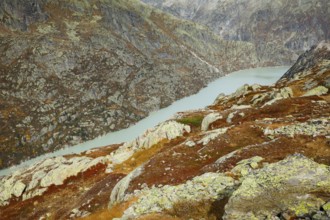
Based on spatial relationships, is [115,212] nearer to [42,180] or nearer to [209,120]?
[209,120]

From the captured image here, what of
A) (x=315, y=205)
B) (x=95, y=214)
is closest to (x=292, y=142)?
(x=315, y=205)

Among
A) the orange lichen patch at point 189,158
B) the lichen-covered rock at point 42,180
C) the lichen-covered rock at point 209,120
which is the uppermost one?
the orange lichen patch at point 189,158

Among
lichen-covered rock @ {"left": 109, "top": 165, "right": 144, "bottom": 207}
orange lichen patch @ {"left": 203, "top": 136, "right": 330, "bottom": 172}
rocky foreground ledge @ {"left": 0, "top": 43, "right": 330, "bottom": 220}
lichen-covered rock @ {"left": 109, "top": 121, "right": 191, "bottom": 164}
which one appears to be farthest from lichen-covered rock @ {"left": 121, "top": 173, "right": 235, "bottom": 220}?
lichen-covered rock @ {"left": 109, "top": 121, "right": 191, "bottom": 164}

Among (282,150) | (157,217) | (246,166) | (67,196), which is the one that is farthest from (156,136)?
(157,217)

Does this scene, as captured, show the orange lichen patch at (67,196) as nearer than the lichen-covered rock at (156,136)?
Yes

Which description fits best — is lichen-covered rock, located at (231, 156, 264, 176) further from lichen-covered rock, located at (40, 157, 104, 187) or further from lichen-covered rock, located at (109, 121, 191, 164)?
lichen-covered rock, located at (40, 157, 104, 187)

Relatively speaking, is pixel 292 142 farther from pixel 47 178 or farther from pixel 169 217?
pixel 47 178

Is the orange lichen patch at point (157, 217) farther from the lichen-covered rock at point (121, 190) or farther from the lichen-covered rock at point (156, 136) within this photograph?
the lichen-covered rock at point (156, 136)

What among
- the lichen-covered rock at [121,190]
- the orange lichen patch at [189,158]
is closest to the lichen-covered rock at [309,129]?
the orange lichen patch at [189,158]

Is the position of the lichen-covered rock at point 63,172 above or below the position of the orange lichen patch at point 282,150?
below
